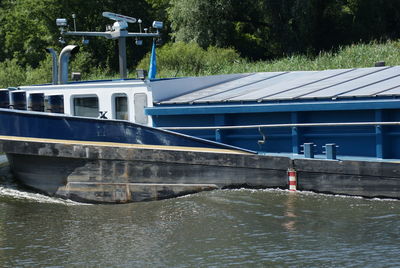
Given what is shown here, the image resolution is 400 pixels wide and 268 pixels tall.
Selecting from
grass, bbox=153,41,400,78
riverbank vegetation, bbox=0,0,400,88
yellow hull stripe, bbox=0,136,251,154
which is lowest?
yellow hull stripe, bbox=0,136,251,154

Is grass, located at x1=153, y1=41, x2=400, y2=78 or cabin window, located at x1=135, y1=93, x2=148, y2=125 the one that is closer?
cabin window, located at x1=135, y1=93, x2=148, y2=125

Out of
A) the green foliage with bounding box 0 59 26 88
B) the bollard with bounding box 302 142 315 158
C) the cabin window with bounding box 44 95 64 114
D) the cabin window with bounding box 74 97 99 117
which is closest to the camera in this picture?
the bollard with bounding box 302 142 315 158

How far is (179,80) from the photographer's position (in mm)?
14703

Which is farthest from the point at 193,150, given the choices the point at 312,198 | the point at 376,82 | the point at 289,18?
the point at 289,18

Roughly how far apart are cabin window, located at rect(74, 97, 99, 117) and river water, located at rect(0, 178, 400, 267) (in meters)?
1.95

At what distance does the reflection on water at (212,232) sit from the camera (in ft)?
32.6

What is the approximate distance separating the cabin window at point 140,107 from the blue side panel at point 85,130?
92cm

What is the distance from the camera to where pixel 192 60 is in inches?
1219

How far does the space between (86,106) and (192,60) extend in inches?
654

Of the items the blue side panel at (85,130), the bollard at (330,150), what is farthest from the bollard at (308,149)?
the blue side panel at (85,130)

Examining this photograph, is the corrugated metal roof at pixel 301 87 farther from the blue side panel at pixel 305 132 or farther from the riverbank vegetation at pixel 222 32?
the riverbank vegetation at pixel 222 32

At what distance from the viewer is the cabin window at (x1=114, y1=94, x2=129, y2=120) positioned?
46.8 ft

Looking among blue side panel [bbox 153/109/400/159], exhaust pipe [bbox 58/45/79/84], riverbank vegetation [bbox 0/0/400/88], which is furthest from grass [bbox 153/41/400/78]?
blue side panel [bbox 153/109/400/159]

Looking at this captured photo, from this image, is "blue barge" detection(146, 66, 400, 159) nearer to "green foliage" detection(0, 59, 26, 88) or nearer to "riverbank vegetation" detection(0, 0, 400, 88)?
"riverbank vegetation" detection(0, 0, 400, 88)
